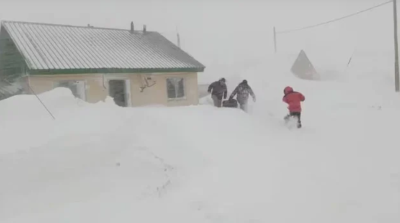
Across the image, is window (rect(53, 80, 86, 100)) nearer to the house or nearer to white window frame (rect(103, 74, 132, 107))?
the house

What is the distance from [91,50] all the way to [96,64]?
5.17ft

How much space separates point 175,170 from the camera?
6125mm

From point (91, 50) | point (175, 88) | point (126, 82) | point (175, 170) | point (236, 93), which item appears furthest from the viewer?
point (175, 88)

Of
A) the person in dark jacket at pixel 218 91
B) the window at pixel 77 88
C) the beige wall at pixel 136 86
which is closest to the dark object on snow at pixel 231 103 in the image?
the person in dark jacket at pixel 218 91

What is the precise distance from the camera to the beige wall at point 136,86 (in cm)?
1322

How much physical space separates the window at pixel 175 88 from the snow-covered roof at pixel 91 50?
0.77 meters

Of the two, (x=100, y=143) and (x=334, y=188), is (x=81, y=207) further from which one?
(x=334, y=188)

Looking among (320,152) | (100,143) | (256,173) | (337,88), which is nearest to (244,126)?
(320,152)

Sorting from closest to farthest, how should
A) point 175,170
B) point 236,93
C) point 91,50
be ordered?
point 175,170 < point 236,93 < point 91,50

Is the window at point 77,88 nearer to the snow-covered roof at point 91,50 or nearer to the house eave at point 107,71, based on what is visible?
the house eave at point 107,71

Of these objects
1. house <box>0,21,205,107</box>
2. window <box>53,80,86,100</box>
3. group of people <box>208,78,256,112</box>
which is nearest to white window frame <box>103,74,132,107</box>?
house <box>0,21,205,107</box>

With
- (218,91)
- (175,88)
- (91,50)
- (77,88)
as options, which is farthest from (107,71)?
(218,91)

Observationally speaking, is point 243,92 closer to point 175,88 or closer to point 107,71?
point 175,88

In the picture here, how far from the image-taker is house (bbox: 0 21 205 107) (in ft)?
43.9
